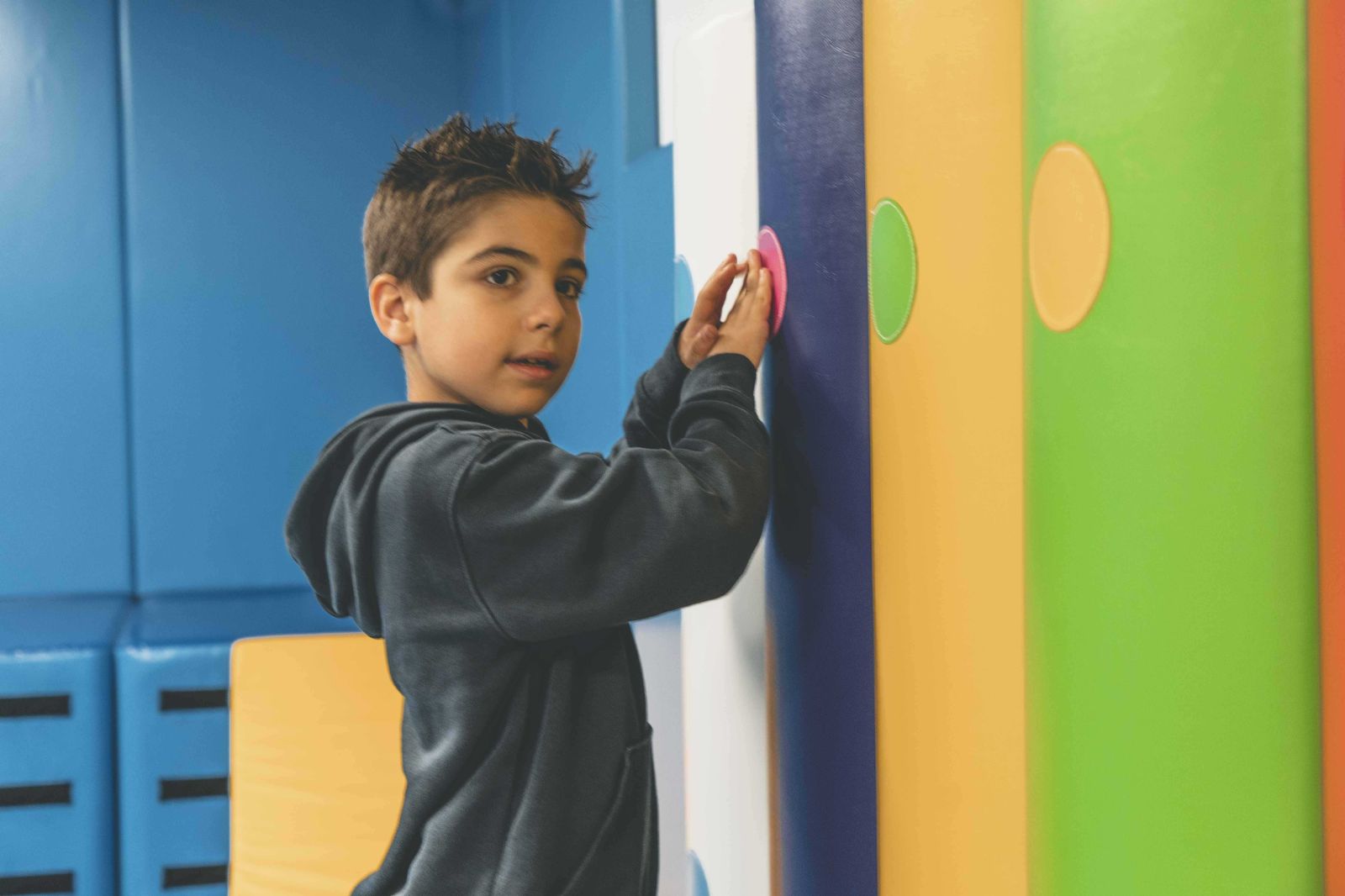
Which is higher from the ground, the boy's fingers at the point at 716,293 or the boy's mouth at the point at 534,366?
the boy's fingers at the point at 716,293

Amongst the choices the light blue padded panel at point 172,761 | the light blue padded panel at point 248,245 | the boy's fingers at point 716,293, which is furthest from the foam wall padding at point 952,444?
the light blue padded panel at point 248,245

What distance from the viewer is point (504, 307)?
0.65m

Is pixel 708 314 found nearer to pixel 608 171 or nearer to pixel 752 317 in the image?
pixel 752 317

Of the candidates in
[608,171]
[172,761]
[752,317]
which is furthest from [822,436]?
[172,761]

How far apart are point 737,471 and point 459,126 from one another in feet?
1.03

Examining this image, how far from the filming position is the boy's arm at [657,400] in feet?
2.18

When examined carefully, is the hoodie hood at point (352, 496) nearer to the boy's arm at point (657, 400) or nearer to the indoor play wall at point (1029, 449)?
the boy's arm at point (657, 400)

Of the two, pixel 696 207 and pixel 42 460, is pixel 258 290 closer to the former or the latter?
pixel 42 460

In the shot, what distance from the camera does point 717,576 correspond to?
0.55 meters

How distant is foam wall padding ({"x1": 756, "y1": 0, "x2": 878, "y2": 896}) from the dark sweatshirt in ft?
0.10

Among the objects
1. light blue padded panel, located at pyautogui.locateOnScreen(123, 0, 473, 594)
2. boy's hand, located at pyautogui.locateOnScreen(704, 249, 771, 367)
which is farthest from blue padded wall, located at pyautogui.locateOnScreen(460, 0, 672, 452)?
boy's hand, located at pyautogui.locateOnScreen(704, 249, 771, 367)

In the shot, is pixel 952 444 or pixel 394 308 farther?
pixel 394 308

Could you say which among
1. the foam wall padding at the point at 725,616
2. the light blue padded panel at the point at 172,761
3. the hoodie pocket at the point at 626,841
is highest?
the foam wall padding at the point at 725,616

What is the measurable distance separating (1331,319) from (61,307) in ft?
6.35
